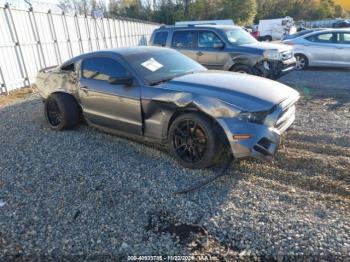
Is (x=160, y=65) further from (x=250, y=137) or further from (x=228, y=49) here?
(x=228, y=49)

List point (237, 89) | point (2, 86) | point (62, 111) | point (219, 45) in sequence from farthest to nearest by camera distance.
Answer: point (2, 86), point (219, 45), point (62, 111), point (237, 89)

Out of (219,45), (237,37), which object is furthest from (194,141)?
(237,37)

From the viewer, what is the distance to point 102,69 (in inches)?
188

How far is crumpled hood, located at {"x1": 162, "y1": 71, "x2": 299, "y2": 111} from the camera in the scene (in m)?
3.53

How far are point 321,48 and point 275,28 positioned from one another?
28433 mm

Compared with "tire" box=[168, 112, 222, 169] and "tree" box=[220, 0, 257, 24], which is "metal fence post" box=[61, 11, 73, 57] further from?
"tree" box=[220, 0, 257, 24]

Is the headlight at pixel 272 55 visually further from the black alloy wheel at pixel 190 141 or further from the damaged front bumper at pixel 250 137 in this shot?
the black alloy wheel at pixel 190 141

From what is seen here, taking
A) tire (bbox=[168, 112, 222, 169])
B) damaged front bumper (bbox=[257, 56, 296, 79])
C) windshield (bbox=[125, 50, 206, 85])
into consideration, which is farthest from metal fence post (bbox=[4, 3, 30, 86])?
tire (bbox=[168, 112, 222, 169])

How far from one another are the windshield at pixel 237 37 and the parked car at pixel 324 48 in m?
3.88

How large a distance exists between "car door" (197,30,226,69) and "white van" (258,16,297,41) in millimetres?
29591

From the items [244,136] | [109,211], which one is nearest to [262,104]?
[244,136]

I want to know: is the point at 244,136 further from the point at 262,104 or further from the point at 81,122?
the point at 81,122

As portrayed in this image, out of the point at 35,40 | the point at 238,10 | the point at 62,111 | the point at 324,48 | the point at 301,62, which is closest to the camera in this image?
the point at 62,111

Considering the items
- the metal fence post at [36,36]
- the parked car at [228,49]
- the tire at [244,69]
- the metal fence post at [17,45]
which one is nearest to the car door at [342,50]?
the parked car at [228,49]
